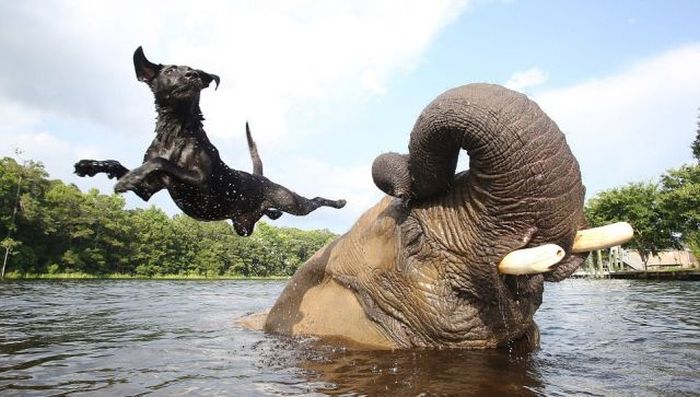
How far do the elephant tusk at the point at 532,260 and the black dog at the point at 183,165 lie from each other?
2879mm

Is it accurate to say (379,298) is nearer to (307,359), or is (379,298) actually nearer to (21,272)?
(307,359)

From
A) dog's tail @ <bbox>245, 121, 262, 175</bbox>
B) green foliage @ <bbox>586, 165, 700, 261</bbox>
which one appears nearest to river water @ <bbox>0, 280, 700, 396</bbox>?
dog's tail @ <bbox>245, 121, 262, 175</bbox>

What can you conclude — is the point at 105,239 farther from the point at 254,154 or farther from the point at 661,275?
the point at 254,154

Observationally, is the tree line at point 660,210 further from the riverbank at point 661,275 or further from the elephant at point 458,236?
the elephant at point 458,236

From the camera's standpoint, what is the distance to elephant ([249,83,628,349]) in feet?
11.8

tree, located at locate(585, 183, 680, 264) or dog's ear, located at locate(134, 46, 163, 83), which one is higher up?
tree, located at locate(585, 183, 680, 264)

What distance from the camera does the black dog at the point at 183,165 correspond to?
4.69 m

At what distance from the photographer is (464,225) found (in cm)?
423

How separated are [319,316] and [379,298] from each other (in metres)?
0.89

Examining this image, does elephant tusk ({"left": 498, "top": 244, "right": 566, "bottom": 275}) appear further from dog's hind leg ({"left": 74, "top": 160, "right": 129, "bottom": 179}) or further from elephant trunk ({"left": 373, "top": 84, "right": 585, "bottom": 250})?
dog's hind leg ({"left": 74, "top": 160, "right": 129, "bottom": 179})

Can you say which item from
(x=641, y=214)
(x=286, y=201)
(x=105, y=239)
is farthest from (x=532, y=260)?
(x=105, y=239)

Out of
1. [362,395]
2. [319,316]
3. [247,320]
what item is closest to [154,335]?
[247,320]

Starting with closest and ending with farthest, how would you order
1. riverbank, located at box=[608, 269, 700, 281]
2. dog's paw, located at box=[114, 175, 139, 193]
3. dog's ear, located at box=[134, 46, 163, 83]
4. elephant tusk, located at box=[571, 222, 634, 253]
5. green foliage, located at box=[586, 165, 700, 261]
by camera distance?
elephant tusk, located at box=[571, 222, 634, 253]
dog's paw, located at box=[114, 175, 139, 193]
dog's ear, located at box=[134, 46, 163, 83]
riverbank, located at box=[608, 269, 700, 281]
green foliage, located at box=[586, 165, 700, 261]

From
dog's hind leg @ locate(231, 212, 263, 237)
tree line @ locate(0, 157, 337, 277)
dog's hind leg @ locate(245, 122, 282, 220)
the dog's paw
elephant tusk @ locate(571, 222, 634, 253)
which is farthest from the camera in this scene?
tree line @ locate(0, 157, 337, 277)
